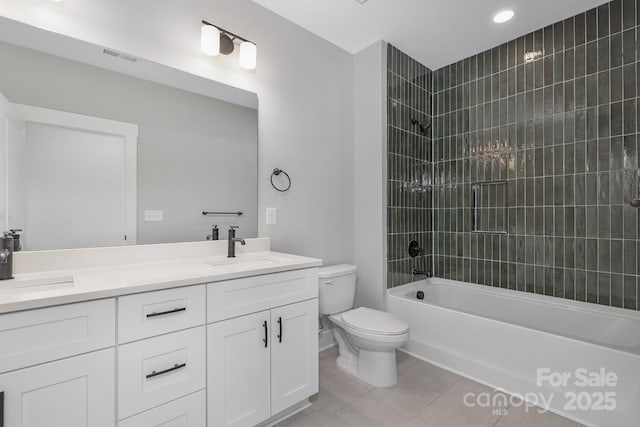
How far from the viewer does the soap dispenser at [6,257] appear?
1.13 m

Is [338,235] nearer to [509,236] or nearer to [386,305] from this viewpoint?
[386,305]

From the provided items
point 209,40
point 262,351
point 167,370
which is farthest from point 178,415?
point 209,40

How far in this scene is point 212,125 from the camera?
6.06ft

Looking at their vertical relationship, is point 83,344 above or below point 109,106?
below

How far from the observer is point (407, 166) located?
9.04 feet

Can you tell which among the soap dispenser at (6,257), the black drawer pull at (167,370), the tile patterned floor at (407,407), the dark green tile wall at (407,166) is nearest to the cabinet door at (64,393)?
the black drawer pull at (167,370)

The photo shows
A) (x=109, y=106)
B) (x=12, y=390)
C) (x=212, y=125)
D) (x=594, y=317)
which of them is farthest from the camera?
(x=594, y=317)

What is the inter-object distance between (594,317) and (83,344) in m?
2.92

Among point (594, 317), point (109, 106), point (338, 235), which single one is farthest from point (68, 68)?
point (594, 317)

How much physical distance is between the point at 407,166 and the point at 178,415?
246 cm

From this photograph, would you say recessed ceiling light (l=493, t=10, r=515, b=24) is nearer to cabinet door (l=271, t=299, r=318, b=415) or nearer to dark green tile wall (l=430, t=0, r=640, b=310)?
dark green tile wall (l=430, t=0, r=640, b=310)

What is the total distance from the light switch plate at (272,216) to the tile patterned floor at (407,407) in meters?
1.14

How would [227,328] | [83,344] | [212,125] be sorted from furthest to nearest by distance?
[212,125] → [227,328] → [83,344]

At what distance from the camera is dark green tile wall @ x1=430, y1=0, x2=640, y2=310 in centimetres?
202
